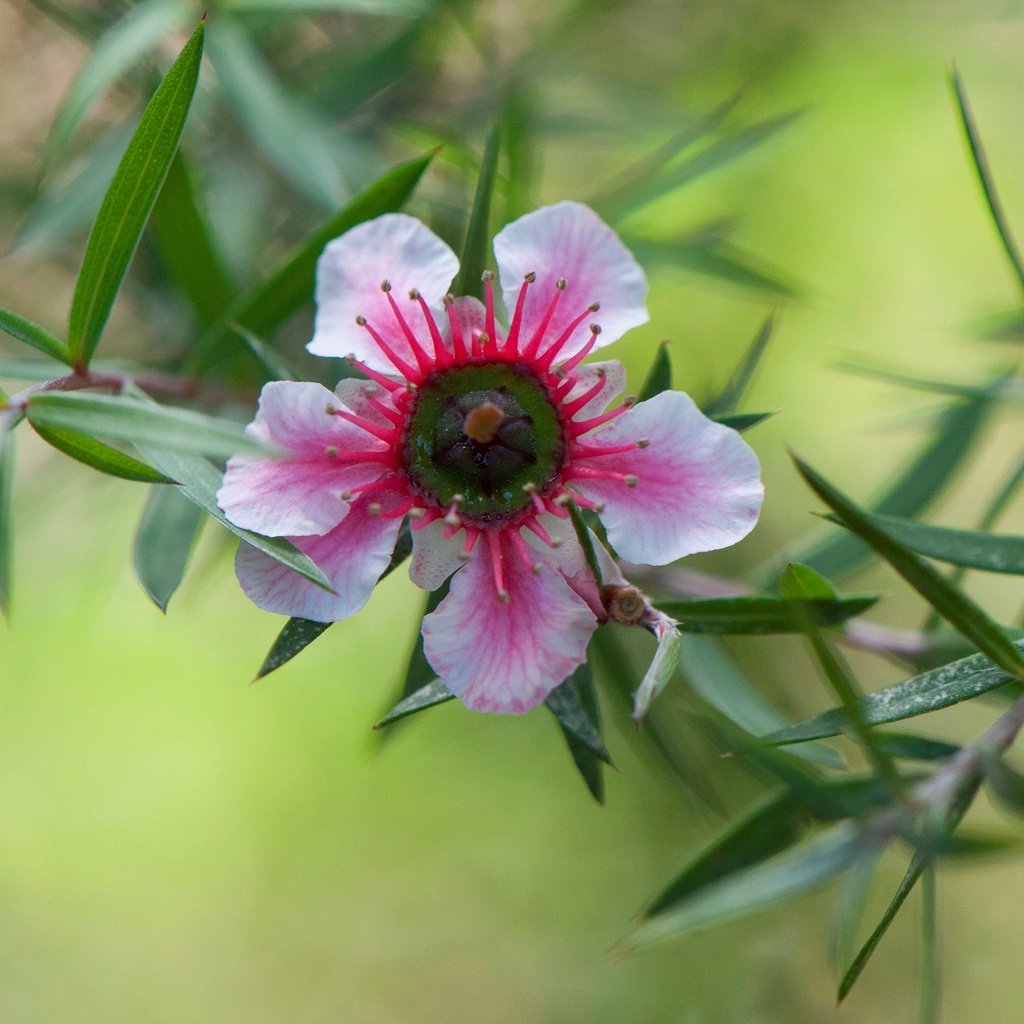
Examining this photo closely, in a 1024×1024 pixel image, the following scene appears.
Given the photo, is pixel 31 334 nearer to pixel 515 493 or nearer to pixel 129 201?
pixel 129 201

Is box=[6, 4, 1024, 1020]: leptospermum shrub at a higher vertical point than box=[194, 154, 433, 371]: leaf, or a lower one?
lower

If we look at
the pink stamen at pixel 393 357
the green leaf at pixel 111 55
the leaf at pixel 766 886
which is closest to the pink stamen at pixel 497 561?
the pink stamen at pixel 393 357

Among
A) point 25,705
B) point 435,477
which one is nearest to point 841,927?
point 435,477

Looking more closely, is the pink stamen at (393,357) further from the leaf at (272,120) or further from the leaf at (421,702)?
the leaf at (272,120)

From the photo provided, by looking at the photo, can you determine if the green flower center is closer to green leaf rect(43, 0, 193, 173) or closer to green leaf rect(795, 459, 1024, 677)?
green leaf rect(795, 459, 1024, 677)

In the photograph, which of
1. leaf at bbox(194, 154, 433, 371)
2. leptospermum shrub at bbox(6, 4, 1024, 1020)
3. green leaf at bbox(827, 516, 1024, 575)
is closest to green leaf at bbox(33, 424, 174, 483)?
leptospermum shrub at bbox(6, 4, 1024, 1020)

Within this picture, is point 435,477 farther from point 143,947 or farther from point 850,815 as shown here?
point 143,947
